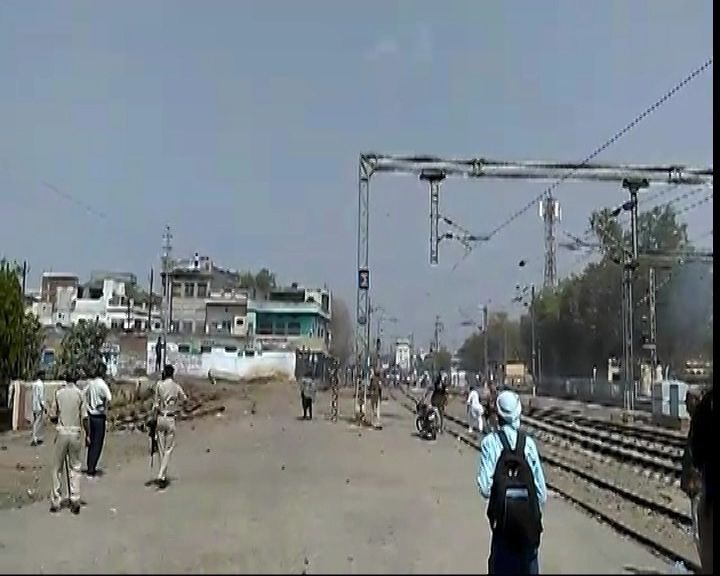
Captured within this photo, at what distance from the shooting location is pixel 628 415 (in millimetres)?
46062

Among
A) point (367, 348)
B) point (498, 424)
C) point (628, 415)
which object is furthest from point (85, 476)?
point (628, 415)

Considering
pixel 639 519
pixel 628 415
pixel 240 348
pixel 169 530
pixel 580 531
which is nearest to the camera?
pixel 169 530

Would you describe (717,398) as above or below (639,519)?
above

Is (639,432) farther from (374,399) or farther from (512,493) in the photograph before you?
(512,493)

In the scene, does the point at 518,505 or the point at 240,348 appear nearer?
the point at 518,505

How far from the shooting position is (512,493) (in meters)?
6.68

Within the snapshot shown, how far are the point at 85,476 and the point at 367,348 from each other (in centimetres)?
1945

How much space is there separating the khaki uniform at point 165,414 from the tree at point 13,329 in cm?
2019

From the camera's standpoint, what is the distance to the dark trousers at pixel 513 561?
6617 millimetres

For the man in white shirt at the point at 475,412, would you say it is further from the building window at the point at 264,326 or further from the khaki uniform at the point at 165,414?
the building window at the point at 264,326

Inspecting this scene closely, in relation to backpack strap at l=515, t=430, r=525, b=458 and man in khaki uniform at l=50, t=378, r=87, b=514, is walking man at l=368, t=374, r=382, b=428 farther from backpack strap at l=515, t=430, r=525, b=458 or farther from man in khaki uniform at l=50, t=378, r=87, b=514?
backpack strap at l=515, t=430, r=525, b=458

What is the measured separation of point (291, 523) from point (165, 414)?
4380 millimetres

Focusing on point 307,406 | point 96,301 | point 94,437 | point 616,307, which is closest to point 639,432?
point 307,406

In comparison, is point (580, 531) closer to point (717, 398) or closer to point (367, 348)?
point (717, 398)
